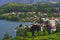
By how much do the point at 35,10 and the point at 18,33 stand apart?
479mm

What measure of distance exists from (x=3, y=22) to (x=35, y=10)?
560 millimetres

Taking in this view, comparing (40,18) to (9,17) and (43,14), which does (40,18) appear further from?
(9,17)

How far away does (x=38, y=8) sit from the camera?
3811 mm

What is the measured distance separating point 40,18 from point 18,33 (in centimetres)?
43

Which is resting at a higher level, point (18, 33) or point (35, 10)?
point (35, 10)

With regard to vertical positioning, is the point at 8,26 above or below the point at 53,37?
above

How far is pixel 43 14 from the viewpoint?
379 cm

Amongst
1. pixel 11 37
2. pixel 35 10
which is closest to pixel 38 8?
pixel 35 10

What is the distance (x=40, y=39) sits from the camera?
3.58 m

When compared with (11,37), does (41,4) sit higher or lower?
higher

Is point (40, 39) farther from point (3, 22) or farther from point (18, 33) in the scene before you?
point (3, 22)

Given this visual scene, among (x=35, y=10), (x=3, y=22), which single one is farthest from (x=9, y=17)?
(x=35, y=10)

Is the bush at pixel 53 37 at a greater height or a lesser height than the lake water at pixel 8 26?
lesser

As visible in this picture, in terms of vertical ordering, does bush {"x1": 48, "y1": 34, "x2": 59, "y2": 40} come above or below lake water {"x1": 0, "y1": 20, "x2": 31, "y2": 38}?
below
